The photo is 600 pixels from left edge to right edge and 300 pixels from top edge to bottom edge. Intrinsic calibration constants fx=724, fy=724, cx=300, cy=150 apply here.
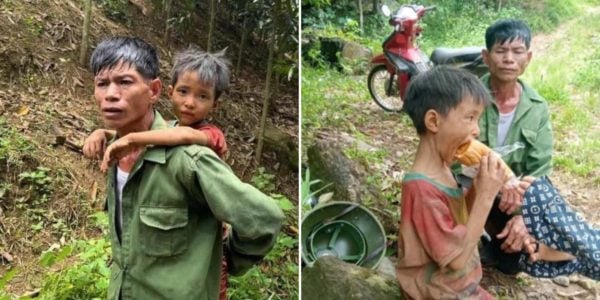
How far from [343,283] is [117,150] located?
66 cm

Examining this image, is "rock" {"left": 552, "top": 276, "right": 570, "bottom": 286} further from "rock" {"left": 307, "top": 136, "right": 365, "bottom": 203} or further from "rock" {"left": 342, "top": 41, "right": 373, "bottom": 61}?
"rock" {"left": 342, "top": 41, "right": 373, "bottom": 61}

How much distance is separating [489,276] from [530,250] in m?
0.11

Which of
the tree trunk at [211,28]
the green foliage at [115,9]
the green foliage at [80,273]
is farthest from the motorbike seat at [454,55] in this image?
the green foliage at [80,273]

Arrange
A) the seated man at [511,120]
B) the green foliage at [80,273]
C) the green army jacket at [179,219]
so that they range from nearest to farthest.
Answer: the green army jacket at [179,219] → the seated man at [511,120] → the green foliage at [80,273]

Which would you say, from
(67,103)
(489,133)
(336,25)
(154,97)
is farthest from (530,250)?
(67,103)

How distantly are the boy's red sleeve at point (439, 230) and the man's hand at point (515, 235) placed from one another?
12cm

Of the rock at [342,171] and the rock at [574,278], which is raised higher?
the rock at [342,171]

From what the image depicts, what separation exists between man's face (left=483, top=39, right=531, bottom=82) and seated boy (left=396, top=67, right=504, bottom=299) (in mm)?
93

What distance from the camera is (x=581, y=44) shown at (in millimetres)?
1728

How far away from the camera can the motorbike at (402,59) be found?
167 cm

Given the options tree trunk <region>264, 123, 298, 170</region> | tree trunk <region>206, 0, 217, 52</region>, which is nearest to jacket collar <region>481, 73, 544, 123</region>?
tree trunk <region>264, 123, 298, 170</region>

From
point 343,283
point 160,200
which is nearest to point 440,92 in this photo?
point 343,283

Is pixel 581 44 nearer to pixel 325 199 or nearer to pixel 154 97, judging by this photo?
pixel 325 199

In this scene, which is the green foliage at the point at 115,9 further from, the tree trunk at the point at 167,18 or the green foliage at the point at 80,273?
the green foliage at the point at 80,273
